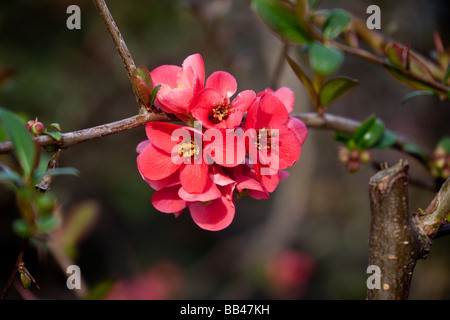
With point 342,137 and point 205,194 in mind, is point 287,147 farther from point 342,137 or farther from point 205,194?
point 342,137

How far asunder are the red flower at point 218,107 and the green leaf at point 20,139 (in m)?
0.21

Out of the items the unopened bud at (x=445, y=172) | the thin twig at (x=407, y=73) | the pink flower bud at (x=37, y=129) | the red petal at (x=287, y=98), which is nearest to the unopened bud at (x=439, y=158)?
the unopened bud at (x=445, y=172)

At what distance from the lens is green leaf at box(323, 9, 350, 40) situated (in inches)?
28.6

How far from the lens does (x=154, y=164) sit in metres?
0.55

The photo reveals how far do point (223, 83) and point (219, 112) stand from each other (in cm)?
5

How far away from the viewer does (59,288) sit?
177cm

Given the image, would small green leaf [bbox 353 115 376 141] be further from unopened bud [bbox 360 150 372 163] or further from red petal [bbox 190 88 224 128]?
red petal [bbox 190 88 224 128]

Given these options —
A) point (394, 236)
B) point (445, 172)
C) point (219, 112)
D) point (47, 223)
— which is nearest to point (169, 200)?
point (219, 112)

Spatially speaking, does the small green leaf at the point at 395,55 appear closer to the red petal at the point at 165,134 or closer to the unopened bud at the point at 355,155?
the unopened bud at the point at 355,155

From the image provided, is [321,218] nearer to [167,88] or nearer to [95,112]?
[95,112]

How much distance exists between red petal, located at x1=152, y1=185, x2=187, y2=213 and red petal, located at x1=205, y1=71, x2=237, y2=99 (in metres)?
0.16

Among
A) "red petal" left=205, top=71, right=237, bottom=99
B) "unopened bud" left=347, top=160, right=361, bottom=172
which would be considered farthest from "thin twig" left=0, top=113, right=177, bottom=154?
"unopened bud" left=347, top=160, right=361, bottom=172

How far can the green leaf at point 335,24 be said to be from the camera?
0.73 m

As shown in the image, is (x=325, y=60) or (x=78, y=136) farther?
(x=325, y=60)
